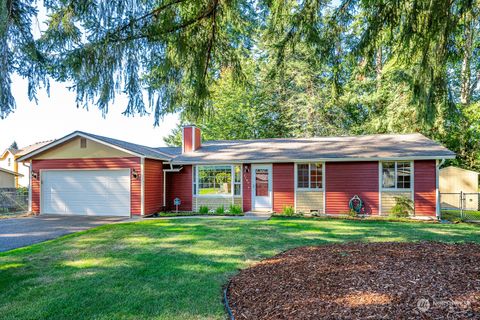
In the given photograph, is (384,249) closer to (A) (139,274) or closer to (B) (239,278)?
(B) (239,278)

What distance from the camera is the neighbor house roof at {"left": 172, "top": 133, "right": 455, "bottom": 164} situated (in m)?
11.3

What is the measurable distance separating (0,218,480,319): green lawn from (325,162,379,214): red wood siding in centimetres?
378

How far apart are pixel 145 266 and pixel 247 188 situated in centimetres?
836

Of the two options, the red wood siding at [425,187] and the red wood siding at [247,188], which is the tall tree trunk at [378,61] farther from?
the red wood siding at [247,188]

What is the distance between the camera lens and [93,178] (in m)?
12.8

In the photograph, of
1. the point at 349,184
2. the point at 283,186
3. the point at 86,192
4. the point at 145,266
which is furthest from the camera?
the point at 86,192

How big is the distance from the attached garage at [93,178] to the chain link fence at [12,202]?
2.81 meters

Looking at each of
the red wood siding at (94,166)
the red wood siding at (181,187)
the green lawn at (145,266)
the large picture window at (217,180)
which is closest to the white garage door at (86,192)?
the red wood siding at (94,166)

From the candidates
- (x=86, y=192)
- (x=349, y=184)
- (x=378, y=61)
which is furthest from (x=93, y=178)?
(x=378, y=61)

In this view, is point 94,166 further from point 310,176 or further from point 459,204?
point 459,204

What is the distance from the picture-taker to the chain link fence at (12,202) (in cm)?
1477

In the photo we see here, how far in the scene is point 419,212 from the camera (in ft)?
36.7

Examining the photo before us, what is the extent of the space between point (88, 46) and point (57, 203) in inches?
455

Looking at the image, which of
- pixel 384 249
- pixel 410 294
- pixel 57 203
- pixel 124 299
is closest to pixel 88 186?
pixel 57 203
